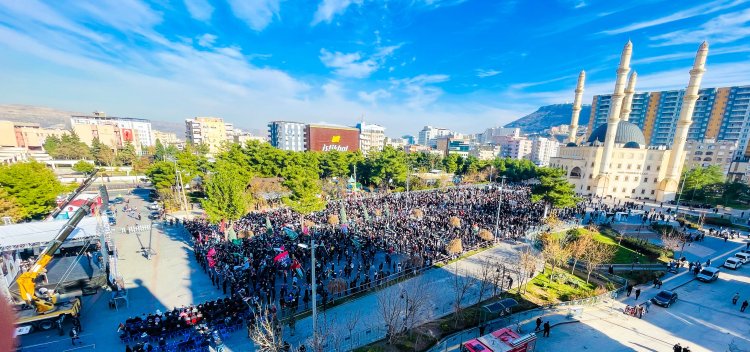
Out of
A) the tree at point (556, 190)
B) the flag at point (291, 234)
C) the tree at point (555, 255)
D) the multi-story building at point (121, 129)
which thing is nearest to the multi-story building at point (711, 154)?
the tree at point (556, 190)

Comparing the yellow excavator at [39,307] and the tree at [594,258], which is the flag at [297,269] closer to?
the yellow excavator at [39,307]

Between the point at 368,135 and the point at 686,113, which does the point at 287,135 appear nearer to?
the point at 368,135

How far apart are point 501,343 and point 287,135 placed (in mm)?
105782

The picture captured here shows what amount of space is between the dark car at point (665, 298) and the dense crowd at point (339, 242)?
9.96 metres

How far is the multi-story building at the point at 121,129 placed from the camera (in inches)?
3647

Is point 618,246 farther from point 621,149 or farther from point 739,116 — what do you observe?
point 739,116

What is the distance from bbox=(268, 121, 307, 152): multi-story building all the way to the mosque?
8250cm

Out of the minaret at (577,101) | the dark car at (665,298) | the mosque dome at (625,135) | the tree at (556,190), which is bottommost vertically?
the dark car at (665,298)

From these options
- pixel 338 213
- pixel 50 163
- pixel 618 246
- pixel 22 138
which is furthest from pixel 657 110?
pixel 22 138

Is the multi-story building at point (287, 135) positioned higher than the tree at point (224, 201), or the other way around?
the multi-story building at point (287, 135)

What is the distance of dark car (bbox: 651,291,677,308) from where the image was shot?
17398 millimetres

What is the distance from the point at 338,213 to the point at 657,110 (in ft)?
349

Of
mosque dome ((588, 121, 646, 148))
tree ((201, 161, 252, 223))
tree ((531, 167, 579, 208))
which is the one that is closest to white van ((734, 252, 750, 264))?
tree ((531, 167, 579, 208))

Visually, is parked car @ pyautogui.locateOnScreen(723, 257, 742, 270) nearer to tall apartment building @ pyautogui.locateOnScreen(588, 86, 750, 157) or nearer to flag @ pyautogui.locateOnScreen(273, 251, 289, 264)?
flag @ pyautogui.locateOnScreen(273, 251, 289, 264)
